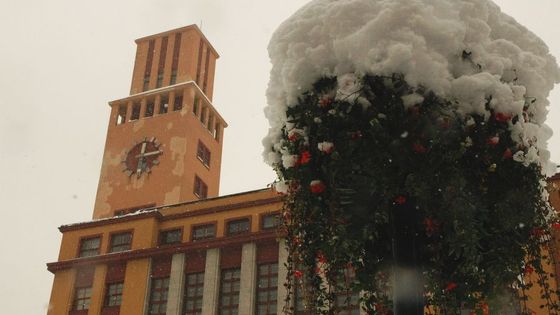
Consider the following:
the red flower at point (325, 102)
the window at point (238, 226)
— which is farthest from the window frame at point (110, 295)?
the red flower at point (325, 102)

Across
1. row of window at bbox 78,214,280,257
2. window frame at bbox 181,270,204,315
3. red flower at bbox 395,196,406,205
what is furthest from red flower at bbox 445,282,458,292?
window frame at bbox 181,270,204,315

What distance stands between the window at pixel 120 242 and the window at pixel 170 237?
1.51 metres

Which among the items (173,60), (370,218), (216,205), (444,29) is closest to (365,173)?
(370,218)

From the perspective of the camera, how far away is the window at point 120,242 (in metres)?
30.4

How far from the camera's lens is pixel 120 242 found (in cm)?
3066

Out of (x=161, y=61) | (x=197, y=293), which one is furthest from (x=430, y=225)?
(x=161, y=61)

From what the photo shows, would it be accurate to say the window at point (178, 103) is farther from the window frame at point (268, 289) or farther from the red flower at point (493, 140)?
the red flower at point (493, 140)

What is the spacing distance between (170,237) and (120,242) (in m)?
2.50

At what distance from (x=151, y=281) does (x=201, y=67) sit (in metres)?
20.3

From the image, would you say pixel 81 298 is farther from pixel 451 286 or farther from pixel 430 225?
pixel 430 225

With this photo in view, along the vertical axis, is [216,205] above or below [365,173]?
above

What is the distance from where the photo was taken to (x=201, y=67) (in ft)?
149

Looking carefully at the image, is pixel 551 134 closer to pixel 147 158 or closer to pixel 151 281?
pixel 151 281

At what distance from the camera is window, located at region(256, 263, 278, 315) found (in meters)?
26.0
